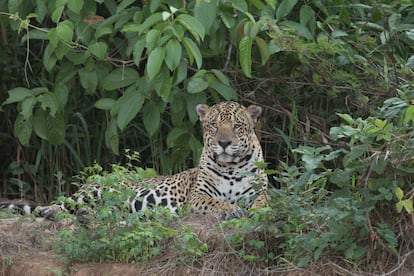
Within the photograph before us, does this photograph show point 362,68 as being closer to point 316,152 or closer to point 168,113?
point 168,113

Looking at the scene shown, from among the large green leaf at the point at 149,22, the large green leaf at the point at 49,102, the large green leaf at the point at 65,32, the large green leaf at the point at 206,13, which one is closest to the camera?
the large green leaf at the point at 149,22

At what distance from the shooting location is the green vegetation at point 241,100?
288 inches

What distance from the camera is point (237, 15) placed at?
31.3ft

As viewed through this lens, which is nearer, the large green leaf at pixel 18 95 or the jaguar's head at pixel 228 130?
the jaguar's head at pixel 228 130

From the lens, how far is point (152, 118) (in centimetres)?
973

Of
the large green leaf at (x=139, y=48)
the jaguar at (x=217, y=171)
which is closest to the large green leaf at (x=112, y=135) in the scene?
the jaguar at (x=217, y=171)

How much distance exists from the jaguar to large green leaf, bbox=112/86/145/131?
49cm

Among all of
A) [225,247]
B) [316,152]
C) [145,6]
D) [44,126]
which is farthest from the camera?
[44,126]

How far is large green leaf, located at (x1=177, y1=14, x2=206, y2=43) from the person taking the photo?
855cm

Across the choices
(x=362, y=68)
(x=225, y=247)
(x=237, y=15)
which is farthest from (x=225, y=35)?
(x=225, y=247)

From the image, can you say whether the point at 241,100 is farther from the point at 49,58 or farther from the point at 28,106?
the point at 28,106

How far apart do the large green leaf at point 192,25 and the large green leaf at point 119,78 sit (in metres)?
1.31

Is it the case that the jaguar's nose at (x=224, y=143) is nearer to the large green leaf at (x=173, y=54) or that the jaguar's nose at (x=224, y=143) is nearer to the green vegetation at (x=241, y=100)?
the green vegetation at (x=241, y=100)

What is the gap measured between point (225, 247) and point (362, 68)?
2.61m
